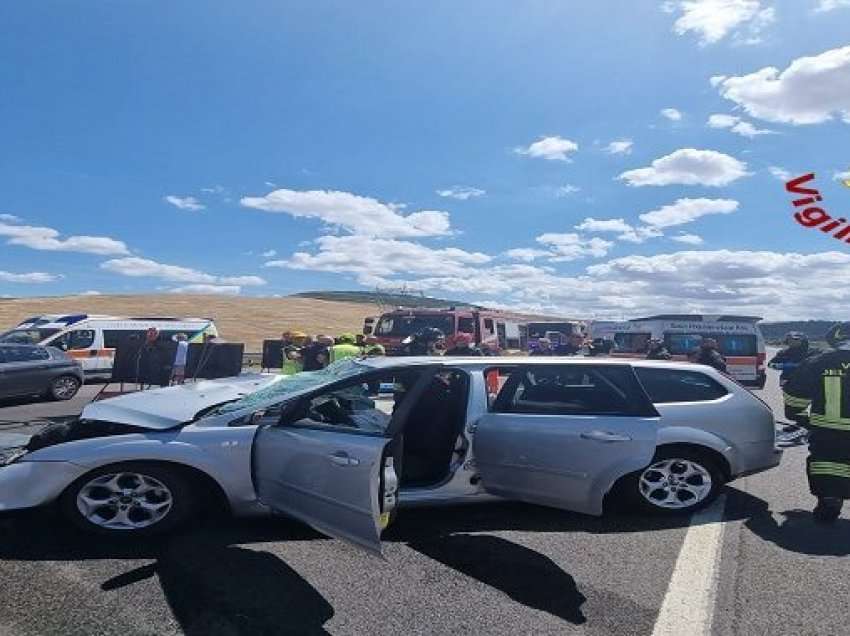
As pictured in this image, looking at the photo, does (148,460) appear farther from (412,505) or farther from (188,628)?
(412,505)

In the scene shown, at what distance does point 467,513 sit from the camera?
547 cm

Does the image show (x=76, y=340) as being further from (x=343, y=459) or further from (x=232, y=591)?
(x=343, y=459)

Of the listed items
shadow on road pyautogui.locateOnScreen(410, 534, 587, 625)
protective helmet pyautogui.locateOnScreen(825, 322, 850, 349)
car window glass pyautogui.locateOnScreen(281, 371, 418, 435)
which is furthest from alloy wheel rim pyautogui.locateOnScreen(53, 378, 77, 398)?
protective helmet pyautogui.locateOnScreen(825, 322, 850, 349)

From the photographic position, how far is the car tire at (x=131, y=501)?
14.8 ft

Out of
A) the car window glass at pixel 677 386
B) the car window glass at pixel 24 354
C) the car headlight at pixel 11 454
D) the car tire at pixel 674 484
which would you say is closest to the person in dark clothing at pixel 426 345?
the car window glass at pixel 677 386

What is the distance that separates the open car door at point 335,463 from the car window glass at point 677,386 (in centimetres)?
208

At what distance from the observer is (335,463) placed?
3.96 metres

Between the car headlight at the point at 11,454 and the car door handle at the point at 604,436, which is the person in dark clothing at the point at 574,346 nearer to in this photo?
the car door handle at the point at 604,436

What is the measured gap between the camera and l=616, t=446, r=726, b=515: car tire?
5.57 metres

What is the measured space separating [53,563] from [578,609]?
305 centimetres

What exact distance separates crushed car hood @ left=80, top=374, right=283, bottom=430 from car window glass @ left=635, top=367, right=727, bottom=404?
3.28 metres

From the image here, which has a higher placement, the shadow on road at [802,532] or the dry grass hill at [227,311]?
the dry grass hill at [227,311]

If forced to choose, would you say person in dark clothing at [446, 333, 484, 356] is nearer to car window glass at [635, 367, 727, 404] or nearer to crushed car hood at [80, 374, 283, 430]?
car window glass at [635, 367, 727, 404]

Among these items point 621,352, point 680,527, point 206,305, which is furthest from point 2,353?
point 206,305
